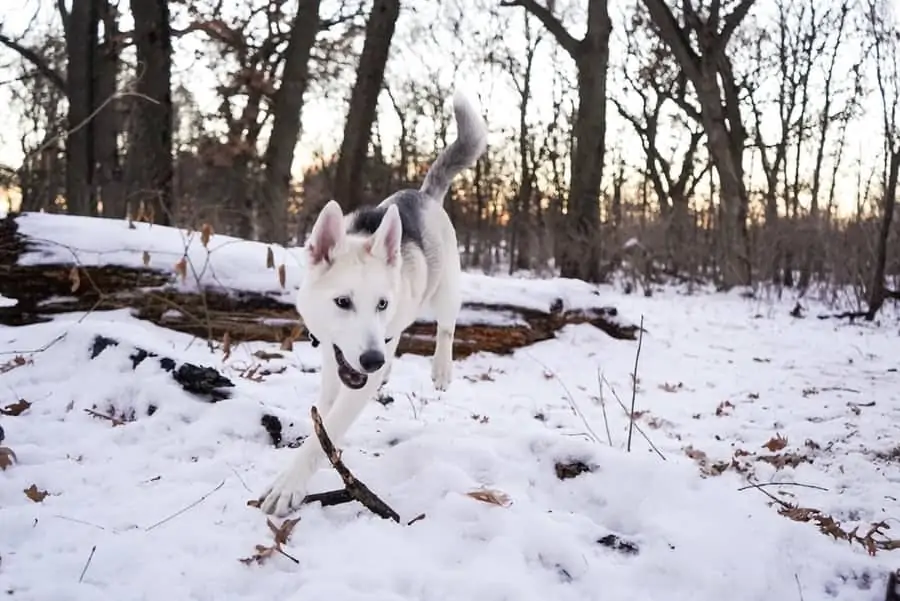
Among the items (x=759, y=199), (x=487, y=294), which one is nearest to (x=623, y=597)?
(x=487, y=294)

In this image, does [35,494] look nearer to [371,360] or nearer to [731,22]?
[371,360]

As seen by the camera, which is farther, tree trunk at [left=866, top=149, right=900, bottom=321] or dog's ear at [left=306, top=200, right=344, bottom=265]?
tree trunk at [left=866, top=149, right=900, bottom=321]

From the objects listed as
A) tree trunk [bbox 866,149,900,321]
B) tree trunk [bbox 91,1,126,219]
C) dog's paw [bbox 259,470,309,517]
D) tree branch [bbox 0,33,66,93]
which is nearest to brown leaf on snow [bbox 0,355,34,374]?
dog's paw [bbox 259,470,309,517]

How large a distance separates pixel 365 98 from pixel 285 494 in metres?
8.44

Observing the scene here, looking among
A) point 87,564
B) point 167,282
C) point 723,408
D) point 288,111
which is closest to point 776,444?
point 723,408

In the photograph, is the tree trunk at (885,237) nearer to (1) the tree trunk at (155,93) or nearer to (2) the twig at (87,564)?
(1) the tree trunk at (155,93)

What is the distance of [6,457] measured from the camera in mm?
2811

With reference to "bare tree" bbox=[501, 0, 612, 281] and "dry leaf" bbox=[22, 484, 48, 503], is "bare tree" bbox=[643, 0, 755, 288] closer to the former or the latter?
"bare tree" bbox=[501, 0, 612, 281]

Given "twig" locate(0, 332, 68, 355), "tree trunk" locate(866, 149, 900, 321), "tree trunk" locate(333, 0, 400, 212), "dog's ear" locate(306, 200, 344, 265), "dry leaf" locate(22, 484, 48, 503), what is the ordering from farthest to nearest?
1. "tree trunk" locate(333, 0, 400, 212)
2. "tree trunk" locate(866, 149, 900, 321)
3. "twig" locate(0, 332, 68, 355)
4. "dog's ear" locate(306, 200, 344, 265)
5. "dry leaf" locate(22, 484, 48, 503)

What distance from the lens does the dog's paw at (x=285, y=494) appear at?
2.65 meters

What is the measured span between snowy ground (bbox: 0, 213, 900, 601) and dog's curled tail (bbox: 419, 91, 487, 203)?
152cm

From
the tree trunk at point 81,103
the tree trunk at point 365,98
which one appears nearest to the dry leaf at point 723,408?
the tree trunk at point 365,98

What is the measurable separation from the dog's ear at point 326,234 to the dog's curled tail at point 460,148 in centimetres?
184

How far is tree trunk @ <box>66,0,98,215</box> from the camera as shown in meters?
9.48
